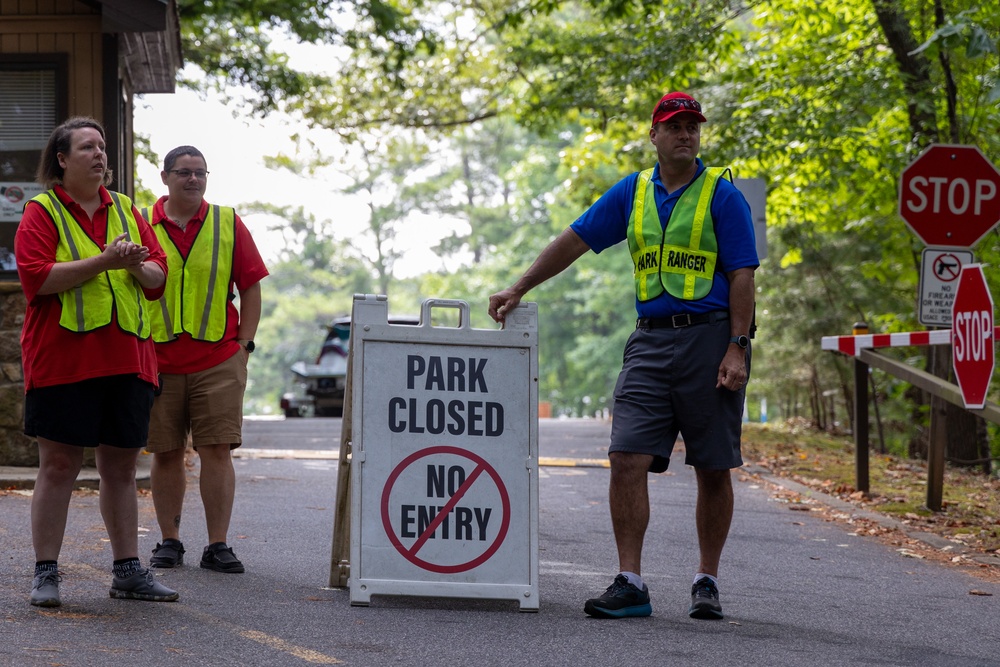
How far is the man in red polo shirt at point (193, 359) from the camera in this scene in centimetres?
620

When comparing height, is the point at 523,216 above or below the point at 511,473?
above

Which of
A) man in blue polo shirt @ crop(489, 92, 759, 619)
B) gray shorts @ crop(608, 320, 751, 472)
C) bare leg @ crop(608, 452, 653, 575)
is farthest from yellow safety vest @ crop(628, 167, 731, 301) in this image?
bare leg @ crop(608, 452, 653, 575)

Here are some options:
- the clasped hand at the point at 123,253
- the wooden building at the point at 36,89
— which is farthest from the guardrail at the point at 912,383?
the wooden building at the point at 36,89

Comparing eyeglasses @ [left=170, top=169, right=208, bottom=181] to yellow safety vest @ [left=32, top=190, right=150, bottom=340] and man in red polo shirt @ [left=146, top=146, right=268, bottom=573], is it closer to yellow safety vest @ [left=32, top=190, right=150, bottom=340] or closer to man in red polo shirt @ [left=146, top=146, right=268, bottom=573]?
man in red polo shirt @ [left=146, top=146, right=268, bottom=573]

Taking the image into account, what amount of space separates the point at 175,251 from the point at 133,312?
112 cm

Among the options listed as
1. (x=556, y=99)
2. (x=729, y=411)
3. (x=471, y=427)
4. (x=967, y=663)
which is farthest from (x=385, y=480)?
(x=556, y=99)

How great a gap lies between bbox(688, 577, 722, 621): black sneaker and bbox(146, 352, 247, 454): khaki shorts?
225 cm

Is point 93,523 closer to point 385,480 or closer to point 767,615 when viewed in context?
point 385,480

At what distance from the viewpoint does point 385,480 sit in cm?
545

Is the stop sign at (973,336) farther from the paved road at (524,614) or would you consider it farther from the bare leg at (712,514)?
the bare leg at (712,514)

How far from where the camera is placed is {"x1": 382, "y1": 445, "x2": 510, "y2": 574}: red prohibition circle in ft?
17.7

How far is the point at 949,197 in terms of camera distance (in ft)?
31.7

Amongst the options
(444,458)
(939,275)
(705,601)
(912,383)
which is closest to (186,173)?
(444,458)

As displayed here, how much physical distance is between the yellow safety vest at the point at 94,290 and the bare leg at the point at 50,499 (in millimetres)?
504
